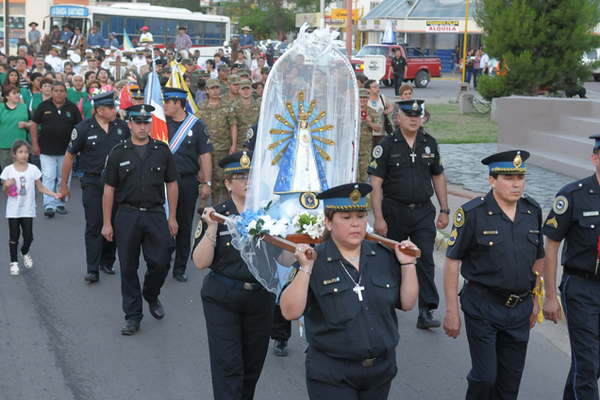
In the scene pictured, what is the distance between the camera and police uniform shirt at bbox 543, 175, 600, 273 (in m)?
5.91

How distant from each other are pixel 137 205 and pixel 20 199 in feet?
8.32

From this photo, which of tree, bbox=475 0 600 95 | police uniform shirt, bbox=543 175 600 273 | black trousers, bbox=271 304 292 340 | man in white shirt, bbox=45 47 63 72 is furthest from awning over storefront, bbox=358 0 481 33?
police uniform shirt, bbox=543 175 600 273

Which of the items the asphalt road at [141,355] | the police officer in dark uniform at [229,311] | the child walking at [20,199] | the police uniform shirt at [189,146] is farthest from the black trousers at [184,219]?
the police officer in dark uniform at [229,311]

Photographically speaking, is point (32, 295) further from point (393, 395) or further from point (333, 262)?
point (333, 262)

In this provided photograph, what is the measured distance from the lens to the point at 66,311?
870cm

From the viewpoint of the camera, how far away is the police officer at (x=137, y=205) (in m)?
8.01

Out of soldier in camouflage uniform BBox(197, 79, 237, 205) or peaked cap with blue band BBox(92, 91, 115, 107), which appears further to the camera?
soldier in camouflage uniform BBox(197, 79, 237, 205)

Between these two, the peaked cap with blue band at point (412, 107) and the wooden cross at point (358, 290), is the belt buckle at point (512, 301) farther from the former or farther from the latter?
the peaked cap with blue band at point (412, 107)

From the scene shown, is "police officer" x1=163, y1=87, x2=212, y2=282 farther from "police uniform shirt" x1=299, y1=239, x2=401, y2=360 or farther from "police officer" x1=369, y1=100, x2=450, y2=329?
"police uniform shirt" x1=299, y1=239, x2=401, y2=360

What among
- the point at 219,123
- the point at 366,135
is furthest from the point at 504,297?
the point at 219,123

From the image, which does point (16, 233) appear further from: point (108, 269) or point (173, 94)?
point (173, 94)

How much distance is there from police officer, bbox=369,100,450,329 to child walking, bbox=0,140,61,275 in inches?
154

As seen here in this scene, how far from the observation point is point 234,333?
580cm

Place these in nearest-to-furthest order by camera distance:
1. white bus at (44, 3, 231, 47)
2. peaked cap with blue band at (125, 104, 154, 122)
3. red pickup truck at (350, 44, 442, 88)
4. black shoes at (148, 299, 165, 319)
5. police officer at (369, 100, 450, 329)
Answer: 1. peaked cap with blue band at (125, 104, 154, 122)
2. police officer at (369, 100, 450, 329)
3. black shoes at (148, 299, 165, 319)
4. red pickup truck at (350, 44, 442, 88)
5. white bus at (44, 3, 231, 47)
